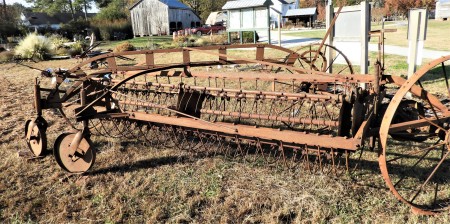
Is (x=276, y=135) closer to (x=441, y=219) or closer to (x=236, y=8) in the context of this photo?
(x=441, y=219)

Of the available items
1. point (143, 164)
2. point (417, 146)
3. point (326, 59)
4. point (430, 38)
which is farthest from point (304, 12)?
point (143, 164)

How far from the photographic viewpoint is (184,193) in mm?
3084

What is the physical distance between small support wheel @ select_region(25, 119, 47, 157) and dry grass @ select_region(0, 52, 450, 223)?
0.12 metres

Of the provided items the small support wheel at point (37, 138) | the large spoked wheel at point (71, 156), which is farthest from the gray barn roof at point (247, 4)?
the large spoked wheel at point (71, 156)

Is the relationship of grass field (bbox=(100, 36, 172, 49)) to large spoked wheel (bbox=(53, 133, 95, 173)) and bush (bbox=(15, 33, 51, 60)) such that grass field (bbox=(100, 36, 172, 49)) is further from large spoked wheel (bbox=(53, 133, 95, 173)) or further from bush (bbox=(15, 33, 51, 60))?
large spoked wheel (bbox=(53, 133, 95, 173))

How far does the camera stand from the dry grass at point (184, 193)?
275 centimetres

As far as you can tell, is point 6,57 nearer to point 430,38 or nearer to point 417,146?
point 417,146

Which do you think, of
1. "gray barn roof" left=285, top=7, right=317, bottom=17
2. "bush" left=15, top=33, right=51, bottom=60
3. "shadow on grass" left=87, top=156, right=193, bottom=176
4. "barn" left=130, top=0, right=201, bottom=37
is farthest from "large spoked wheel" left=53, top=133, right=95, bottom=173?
"gray barn roof" left=285, top=7, right=317, bottom=17

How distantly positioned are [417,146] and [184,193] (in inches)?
110

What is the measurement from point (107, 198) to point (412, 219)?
258cm

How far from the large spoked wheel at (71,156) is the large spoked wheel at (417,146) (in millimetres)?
2752

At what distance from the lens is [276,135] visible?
9.44ft

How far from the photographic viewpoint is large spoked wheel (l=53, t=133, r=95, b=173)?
3426mm

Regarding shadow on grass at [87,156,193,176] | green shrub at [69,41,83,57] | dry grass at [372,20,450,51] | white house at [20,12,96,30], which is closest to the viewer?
shadow on grass at [87,156,193,176]
